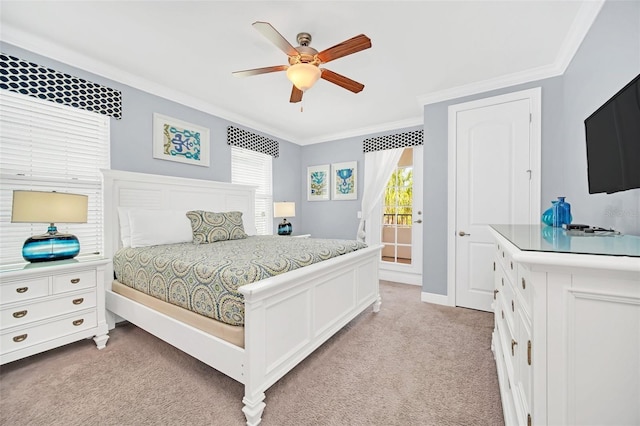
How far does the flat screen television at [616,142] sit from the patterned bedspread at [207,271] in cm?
175

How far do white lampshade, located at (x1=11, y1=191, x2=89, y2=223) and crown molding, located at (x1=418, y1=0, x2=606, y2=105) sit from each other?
3670 mm

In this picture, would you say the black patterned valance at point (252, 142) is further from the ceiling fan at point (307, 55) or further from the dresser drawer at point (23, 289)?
the dresser drawer at point (23, 289)

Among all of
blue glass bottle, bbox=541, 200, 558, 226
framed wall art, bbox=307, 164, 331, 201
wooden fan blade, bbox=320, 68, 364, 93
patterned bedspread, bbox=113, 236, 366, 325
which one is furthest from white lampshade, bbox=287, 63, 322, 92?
framed wall art, bbox=307, 164, 331, 201

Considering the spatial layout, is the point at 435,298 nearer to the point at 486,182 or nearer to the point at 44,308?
the point at 486,182

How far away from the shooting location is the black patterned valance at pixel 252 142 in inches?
156

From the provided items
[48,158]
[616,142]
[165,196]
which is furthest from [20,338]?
[616,142]

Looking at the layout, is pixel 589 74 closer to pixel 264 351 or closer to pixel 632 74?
pixel 632 74

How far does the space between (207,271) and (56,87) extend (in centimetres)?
238

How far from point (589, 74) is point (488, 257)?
1.83 meters

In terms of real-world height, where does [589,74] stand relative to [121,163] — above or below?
above

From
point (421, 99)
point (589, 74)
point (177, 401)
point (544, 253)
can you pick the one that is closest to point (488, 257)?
point (589, 74)

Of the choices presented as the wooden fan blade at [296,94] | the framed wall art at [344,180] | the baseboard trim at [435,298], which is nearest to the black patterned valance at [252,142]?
the framed wall art at [344,180]

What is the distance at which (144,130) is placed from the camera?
3.03 m

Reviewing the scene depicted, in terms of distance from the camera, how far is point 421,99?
3.37 metres
